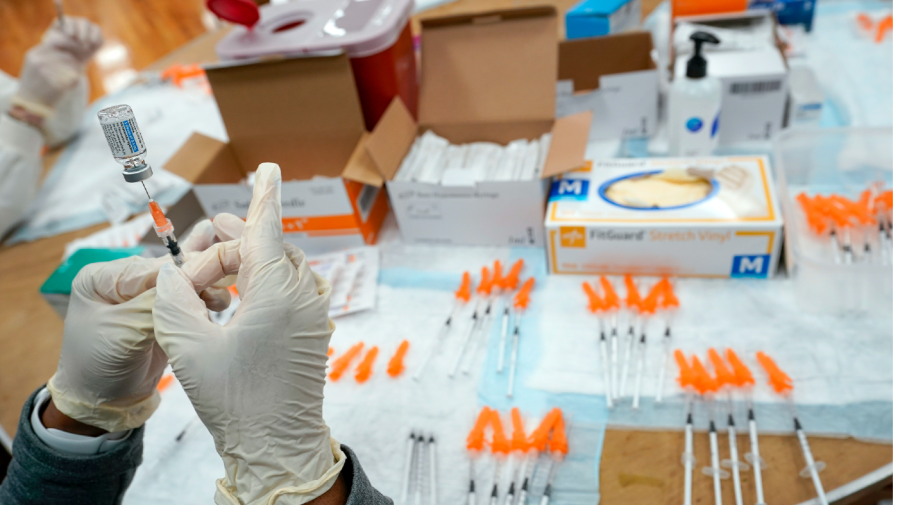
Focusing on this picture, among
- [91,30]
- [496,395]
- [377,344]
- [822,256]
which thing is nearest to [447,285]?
[377,344]

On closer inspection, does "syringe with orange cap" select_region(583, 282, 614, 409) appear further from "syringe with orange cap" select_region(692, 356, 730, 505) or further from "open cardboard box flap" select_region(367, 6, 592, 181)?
"open cardboard box flap" select_region(367, 6, 592, 181)

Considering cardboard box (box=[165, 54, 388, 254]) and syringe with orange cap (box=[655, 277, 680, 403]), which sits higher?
cardboard box (box=[165, 54, 388, 254])

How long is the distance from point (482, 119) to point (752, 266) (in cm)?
70

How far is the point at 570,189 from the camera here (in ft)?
4.25

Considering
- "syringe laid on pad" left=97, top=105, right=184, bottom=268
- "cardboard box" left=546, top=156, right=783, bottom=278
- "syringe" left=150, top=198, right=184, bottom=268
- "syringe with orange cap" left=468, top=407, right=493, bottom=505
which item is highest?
"syringe laid on pad" left=97, top=105, right=184, bottom=268

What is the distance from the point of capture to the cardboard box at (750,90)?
1425 mm

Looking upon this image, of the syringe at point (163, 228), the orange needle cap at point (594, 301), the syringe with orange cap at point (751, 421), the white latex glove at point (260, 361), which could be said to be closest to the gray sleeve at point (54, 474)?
the white latex glove at point (260, 361)

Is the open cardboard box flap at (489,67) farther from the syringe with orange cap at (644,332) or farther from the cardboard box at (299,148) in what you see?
the syringe with orange cap at (644,332)

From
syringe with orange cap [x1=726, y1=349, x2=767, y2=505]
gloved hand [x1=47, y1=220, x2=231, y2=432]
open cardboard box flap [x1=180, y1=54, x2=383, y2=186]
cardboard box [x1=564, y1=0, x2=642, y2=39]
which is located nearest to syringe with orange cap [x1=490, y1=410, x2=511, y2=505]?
syringe with orange cap [x1=726, y1=349, x2=767, y2=505]

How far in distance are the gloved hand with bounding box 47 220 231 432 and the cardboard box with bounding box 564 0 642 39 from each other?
1.21m

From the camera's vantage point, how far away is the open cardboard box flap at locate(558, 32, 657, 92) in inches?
61.1

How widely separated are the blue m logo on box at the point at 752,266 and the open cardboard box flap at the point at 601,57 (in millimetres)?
620

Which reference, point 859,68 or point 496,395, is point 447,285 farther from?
point 859,68

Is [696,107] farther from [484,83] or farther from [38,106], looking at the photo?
[38,106]
